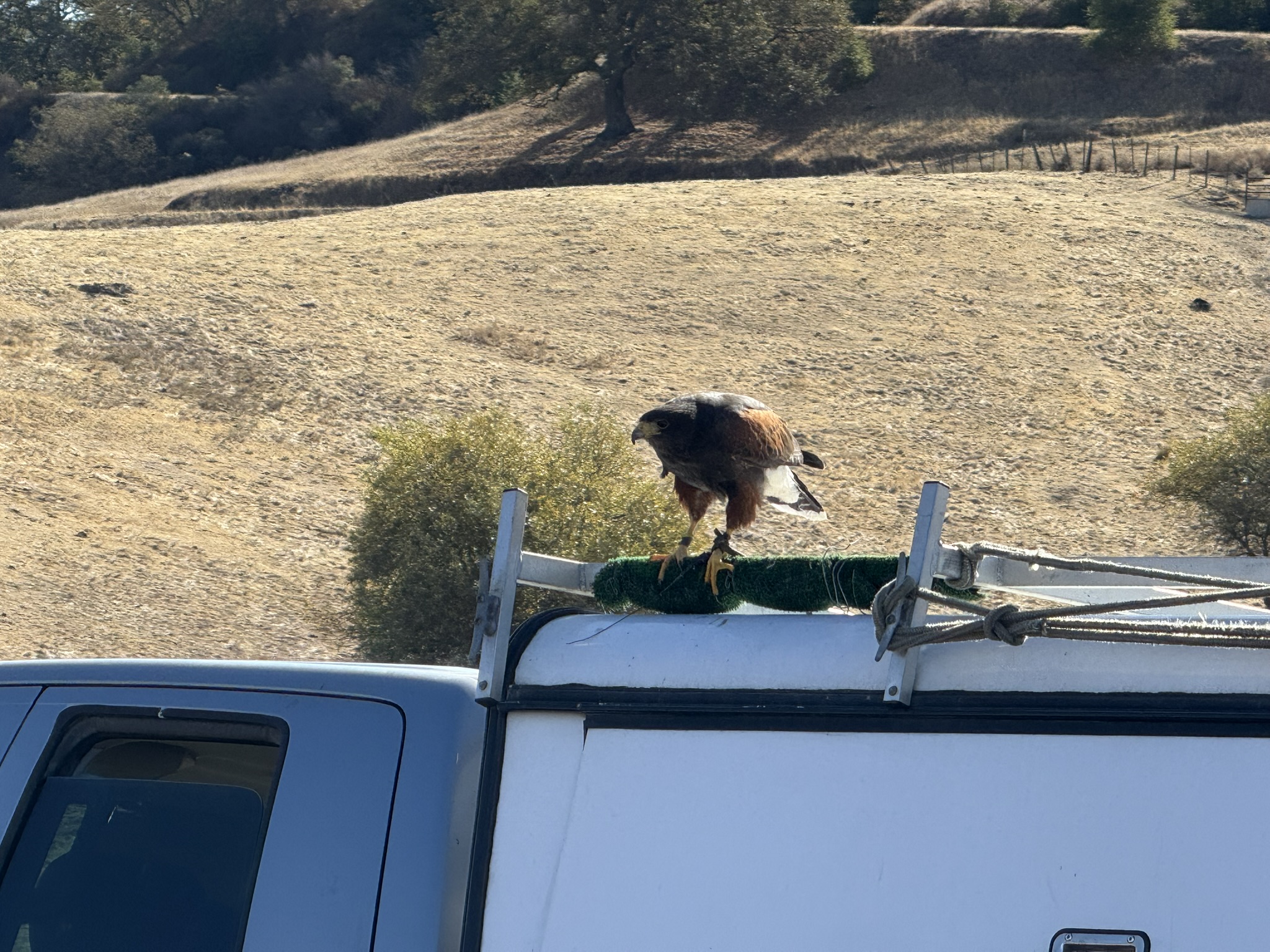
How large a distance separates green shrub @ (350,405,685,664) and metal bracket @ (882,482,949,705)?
973 cm

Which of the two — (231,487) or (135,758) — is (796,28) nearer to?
(231,487)

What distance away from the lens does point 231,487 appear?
17.4m

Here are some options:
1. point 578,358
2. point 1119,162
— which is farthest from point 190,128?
point 578,358

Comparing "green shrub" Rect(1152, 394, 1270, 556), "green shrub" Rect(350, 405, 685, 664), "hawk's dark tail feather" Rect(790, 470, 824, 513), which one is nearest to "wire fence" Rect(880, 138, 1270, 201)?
"green shrub" Rect(1152, 394, 1270, 556)

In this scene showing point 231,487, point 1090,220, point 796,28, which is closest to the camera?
point 231,487

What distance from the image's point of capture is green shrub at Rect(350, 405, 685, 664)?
39.4 ft

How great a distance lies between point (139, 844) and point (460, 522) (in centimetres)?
1014

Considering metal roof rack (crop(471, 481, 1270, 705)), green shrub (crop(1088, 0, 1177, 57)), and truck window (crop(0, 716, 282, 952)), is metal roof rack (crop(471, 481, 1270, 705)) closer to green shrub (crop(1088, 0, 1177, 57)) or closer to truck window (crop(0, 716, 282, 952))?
truck window (crop(0, 716, 282, 952))

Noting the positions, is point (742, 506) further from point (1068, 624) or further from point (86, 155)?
point (86, 155)

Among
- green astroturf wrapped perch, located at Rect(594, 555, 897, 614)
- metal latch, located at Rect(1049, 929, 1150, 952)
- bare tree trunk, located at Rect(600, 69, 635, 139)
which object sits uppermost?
green astroturf wrapped perch, located at Rect(594, 555, 897, 614)

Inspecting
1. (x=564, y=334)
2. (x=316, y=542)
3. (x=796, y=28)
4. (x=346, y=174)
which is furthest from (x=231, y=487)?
(x=796, y=28)

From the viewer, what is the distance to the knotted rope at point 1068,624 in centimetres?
149

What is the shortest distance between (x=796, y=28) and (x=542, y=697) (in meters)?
56.7

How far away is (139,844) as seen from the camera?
2105 millimetres
